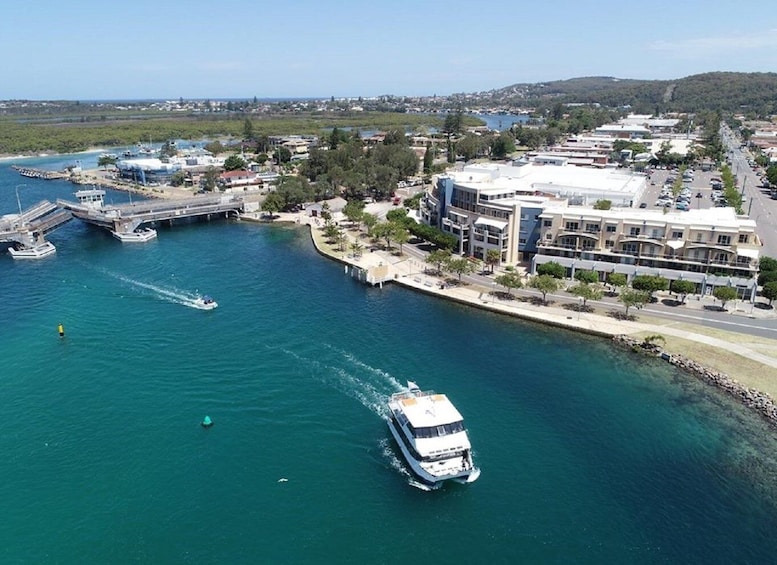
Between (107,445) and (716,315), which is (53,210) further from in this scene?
(716,315)

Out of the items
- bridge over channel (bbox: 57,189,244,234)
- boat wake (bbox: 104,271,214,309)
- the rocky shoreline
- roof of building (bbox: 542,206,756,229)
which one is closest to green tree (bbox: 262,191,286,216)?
bridge over channel (bbox: 57,189,244,234)

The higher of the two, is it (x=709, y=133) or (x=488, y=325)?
(x=709, y=133)

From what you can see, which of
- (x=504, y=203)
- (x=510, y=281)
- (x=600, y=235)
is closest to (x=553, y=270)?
(x=510, y=281)

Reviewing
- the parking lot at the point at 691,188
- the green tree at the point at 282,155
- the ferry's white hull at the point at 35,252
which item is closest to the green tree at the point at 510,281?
the parking lot at the point at 691,188

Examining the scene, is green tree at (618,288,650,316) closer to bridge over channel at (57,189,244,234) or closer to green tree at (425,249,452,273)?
green tree at (425,249,452,273)

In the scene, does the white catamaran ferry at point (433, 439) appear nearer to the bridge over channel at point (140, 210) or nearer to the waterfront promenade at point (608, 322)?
the waterfront promenade at point (608, 322)

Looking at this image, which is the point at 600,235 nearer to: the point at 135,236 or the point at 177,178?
the point at 135,236

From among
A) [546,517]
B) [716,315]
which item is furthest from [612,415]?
[716,315]
